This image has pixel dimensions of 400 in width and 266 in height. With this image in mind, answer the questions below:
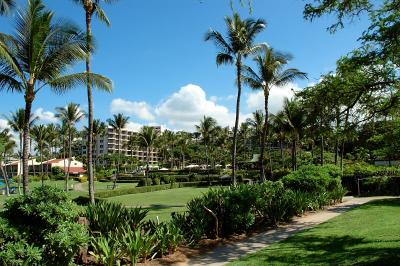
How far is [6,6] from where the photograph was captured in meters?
15.0

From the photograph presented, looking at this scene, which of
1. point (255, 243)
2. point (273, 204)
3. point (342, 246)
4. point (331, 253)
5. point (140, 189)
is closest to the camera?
point (331, 253)

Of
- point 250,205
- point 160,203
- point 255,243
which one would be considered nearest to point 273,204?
point 250,205

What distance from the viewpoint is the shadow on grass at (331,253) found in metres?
8.42

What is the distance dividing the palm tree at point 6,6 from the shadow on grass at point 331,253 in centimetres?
1242

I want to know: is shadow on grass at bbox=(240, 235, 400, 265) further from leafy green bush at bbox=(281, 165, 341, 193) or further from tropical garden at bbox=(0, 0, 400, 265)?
leafy green bush at bbox=(281, 165, 341, 193)

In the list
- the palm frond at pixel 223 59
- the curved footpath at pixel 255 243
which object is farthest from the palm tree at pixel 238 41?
the curved footpath at pixel 255 243

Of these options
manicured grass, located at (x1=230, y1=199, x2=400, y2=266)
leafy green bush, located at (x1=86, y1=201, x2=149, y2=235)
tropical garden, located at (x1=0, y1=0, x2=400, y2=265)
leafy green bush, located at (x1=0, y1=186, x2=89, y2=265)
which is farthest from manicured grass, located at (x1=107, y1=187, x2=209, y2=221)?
leafy green bush, located at (x1=0, y1=186, x2=89, y2=265)

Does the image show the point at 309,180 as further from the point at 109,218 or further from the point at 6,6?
the point at 6,6

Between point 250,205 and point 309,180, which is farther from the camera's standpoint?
point 309,180

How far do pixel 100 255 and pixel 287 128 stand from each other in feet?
109

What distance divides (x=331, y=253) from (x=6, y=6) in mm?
13819

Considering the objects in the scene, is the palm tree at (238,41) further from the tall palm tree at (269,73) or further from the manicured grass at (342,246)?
the manicured grass at (342,246)

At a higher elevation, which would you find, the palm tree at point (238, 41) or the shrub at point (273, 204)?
the palm tree at point (238, 41)

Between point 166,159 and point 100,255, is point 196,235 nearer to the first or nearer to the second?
point 100,255
